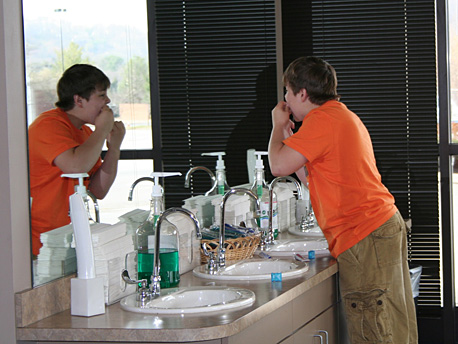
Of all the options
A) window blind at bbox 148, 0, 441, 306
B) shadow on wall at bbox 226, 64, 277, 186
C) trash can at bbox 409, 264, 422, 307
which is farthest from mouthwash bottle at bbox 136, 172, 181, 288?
trash can at bbox 409, 264, 422, 307

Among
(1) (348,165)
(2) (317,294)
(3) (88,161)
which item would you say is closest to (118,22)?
(3) (88,161)

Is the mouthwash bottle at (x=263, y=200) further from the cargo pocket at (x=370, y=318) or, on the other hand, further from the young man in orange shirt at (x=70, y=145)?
the young man in orange shirt at (x=70, y=145)

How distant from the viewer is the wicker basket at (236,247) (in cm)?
266

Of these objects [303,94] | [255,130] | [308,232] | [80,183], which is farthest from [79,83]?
[255,130]

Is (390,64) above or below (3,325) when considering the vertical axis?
above

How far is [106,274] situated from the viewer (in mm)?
2088

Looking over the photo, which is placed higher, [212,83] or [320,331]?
[212,83]

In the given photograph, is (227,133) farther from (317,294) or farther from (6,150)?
(6,150)

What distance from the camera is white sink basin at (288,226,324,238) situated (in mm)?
3339

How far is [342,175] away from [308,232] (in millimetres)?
742

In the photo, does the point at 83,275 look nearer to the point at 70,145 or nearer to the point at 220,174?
the point at 70,145

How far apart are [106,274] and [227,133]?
149 centimetres

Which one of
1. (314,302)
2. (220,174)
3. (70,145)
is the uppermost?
(70,145)

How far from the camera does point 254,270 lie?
2619 mm
